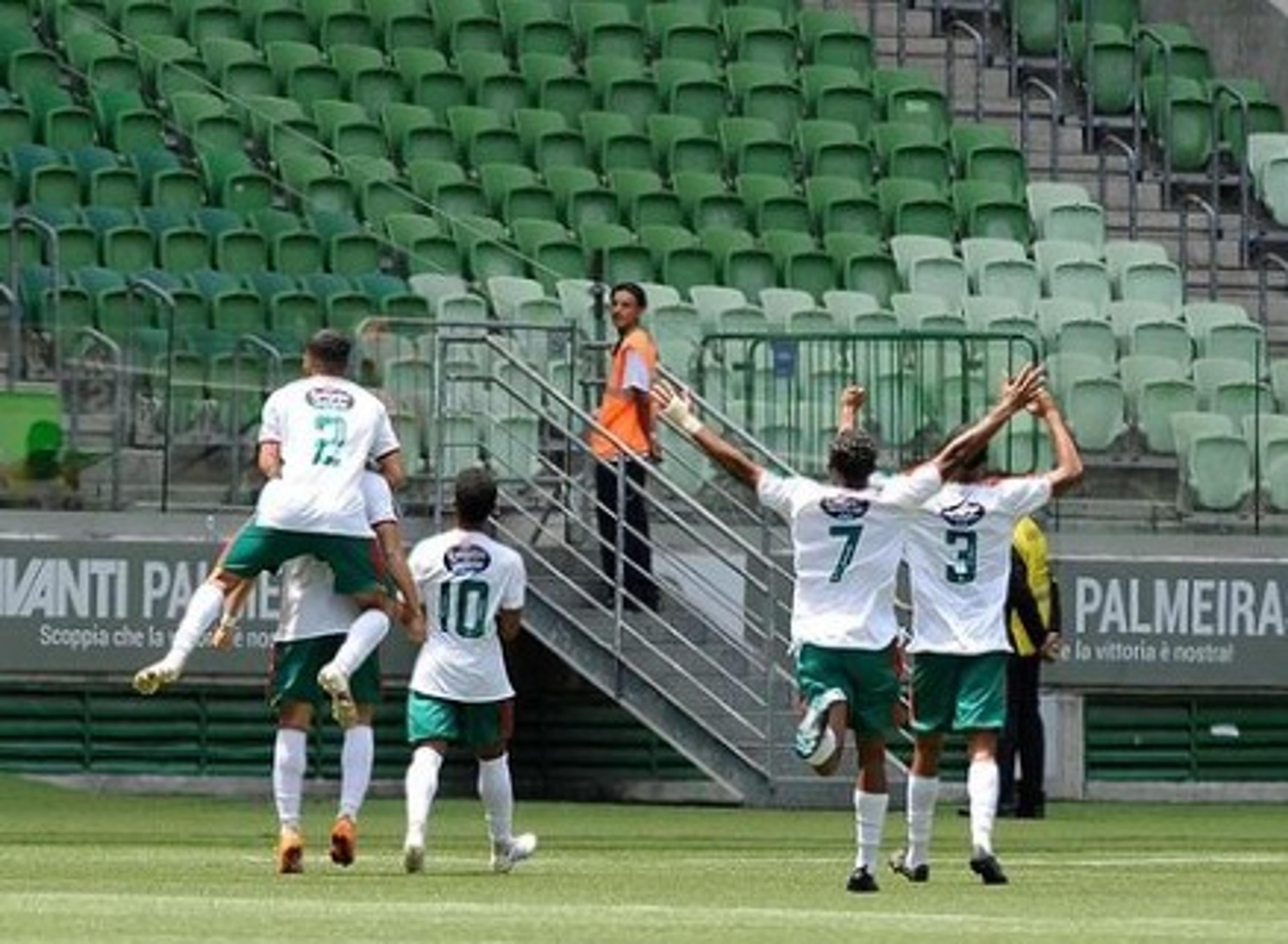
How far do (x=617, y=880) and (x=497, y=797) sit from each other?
94cm

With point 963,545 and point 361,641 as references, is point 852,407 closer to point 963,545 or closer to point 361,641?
point 963,545

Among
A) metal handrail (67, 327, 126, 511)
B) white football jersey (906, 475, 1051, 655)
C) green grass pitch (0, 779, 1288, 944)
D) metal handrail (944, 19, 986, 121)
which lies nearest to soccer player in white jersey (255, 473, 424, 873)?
green grass pitch (0, 779, 1288, 944)

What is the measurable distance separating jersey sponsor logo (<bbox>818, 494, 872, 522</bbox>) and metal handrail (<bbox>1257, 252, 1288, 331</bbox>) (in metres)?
14.6

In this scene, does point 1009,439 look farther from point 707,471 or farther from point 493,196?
point 493,196

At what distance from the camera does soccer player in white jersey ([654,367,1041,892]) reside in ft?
60.1

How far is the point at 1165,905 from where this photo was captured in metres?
17.0

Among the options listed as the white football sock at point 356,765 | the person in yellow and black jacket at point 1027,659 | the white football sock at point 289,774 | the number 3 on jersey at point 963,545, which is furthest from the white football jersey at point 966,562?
the person in yellow and black jacket at point 1027,659

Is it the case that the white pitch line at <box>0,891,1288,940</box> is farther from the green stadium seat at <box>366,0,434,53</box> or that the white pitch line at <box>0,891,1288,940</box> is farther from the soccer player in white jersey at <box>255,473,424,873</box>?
the green stadium seat at <box>366,0,434,53</box>

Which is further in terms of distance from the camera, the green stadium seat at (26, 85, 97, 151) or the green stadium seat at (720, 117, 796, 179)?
the green stadium seat at (720, 117, 796, 179)

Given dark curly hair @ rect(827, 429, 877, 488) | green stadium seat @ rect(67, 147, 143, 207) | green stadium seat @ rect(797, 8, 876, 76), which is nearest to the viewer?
dark curly hair @ rect(827, 429, 877, 488)

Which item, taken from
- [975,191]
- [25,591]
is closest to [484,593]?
[25,591]

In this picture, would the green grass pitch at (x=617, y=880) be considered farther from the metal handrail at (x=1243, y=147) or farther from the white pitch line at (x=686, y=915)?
the metal handrail at (x=1243, y=147)

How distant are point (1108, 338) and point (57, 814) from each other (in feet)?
30.3

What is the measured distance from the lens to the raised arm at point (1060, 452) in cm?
1844
